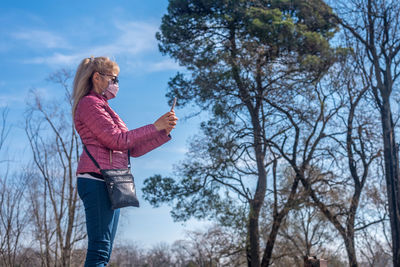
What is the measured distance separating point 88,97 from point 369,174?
31.9 feet

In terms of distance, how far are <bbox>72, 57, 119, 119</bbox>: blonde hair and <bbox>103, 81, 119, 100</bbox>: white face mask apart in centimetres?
6

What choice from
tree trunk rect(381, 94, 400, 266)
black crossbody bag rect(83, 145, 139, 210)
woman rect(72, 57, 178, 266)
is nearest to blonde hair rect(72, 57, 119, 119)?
woman rect(72, 57, 178, 266)

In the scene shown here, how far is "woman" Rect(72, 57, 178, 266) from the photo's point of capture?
5.08 feet

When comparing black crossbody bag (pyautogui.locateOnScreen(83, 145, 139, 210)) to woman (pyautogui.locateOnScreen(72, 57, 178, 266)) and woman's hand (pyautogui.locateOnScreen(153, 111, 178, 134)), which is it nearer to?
woman (pyautogui.locateOnScreen(72, 57, 178, 266))

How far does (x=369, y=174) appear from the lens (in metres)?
10.2

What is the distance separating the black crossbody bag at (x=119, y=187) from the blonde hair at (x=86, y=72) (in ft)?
0.87

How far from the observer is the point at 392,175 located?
768 centimetres

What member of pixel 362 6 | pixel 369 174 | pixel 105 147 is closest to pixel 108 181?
pixel 105 147

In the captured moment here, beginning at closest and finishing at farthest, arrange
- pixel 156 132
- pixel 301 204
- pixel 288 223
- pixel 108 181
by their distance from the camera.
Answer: pixel 108 181 < pixel 156 132 < pixel 301 204 < pixel 288 223

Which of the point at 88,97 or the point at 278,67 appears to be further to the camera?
the point at 278,67

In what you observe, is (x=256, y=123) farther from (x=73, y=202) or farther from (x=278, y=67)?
(x=73, y=202)

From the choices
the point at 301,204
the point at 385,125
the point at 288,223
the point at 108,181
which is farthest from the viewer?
the point at 288,223

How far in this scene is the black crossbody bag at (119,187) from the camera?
1.57 metres

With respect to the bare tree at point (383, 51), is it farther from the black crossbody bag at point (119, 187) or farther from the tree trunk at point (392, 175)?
the black crossbody bag at point (119, 187)
